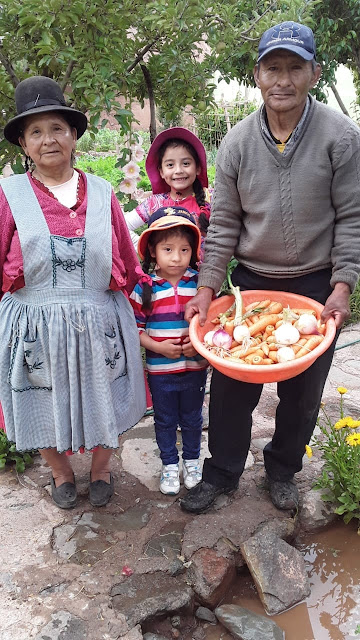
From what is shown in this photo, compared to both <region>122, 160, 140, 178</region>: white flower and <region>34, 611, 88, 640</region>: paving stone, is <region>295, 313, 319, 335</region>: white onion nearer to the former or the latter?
<region>34, 611, 88, 640</region>: paving stone

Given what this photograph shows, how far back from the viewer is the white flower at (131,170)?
354cm

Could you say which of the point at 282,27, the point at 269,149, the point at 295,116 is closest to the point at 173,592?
the point at 269,149

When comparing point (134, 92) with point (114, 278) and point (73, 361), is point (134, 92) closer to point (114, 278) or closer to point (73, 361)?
point (114, 278)

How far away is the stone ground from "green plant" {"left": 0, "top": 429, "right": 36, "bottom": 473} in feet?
0.17

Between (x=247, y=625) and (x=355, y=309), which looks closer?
(x=247, y=625)

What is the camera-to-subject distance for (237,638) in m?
2.01

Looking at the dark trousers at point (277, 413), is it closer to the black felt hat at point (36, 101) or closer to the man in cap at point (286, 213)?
the man in cap at point (286, 213)

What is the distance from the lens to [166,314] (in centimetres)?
240

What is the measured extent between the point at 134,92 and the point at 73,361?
84.7 inches

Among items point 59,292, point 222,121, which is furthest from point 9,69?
point 222,121

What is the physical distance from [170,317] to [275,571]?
1.15 meters

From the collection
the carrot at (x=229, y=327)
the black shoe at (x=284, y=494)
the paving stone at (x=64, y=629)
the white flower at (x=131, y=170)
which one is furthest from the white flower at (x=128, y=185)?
the paving stone at (x=64, y=629)

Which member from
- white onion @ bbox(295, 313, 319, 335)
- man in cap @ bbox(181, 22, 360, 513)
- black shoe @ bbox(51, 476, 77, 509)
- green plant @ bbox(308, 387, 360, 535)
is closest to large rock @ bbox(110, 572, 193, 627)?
man in cap @ bbox(181, 22, 360, 513)

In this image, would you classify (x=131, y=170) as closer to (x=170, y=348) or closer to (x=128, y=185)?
(x=128, y=185)
